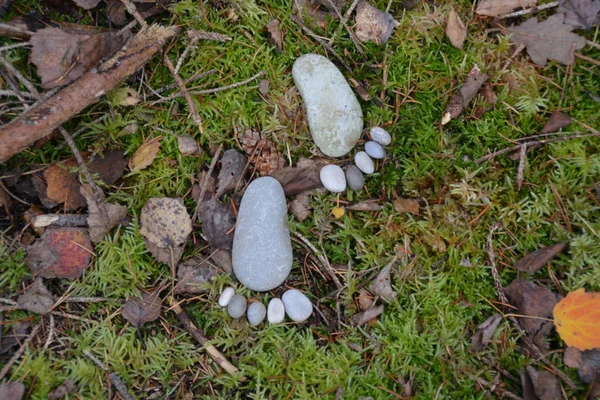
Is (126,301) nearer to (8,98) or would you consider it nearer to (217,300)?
(217,300)

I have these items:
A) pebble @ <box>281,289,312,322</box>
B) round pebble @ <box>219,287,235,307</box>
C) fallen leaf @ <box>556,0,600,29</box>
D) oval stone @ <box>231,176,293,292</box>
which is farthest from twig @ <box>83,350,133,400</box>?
fallen leaf @ <box>556,0,600,29</box>

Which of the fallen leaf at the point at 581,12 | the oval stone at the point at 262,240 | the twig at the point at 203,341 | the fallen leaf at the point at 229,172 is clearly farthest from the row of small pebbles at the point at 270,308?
the fallen leaf at the point at 581,12

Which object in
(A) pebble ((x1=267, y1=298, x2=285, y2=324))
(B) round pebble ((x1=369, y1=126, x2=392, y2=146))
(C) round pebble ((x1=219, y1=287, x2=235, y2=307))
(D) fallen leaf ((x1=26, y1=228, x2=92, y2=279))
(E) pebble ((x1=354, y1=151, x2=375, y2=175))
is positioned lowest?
(A) pebble ((x1=267, y1=298, x2=285, y2=324))

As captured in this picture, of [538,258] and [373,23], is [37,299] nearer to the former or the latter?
[373,23]

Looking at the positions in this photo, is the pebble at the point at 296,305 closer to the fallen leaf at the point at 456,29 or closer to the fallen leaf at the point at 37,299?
the fallen leaf at the point at 37,299

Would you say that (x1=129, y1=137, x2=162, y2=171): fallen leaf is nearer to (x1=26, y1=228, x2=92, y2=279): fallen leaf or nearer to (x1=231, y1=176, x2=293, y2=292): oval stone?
(x1=26, y1=228, x2=92, y2=279): fallen leaf

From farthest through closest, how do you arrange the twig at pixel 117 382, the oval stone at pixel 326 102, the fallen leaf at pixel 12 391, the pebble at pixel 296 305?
the oval stone at pixel 326 102
the pebble at pixel 296 305
the twig at pixel 117 382
the fallen leaf at pixel 12 391
